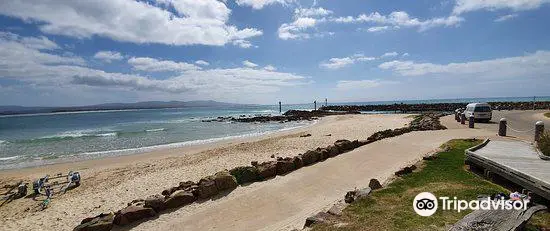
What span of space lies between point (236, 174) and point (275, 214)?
3171 mm

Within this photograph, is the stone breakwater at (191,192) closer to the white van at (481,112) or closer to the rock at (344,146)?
the rock at (344,146)

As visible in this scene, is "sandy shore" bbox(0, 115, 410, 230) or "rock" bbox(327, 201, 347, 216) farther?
"sandy shore" bbox(0, 115, 410, 230)

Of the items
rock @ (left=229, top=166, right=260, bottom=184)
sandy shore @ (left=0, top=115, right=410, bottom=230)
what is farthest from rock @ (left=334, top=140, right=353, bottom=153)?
rock @ (left=229, top=166, right=260, bottom=184)

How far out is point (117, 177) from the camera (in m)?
14.3

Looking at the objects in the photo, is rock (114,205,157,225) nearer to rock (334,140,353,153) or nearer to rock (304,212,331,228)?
rock (304,212,331,228)

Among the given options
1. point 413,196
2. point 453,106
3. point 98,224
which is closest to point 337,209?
point 413,196

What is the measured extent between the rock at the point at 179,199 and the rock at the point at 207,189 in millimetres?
270

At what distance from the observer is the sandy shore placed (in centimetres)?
989

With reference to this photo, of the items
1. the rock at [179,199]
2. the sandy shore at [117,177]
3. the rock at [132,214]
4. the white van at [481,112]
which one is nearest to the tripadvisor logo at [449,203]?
the rock at [179,199]

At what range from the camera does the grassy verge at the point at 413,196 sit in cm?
607

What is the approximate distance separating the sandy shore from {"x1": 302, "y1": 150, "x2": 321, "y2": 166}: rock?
11.2 ft

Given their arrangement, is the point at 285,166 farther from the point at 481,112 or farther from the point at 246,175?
the point at 481,112

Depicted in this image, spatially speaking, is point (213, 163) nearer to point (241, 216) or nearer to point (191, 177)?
point (191, 177)

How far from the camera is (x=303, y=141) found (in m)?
22.0
